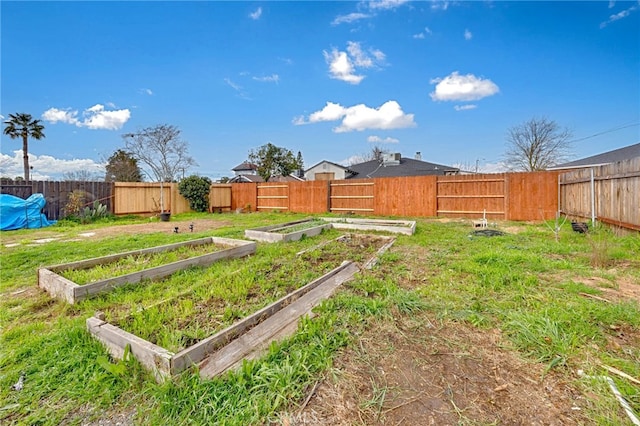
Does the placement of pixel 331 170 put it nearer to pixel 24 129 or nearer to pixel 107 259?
pixel 24 129

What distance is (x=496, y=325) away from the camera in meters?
2.19

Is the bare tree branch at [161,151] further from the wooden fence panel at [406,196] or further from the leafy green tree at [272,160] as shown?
the wooden fence panel at [406,196]

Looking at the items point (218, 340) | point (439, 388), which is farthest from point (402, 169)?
point (218, 340)

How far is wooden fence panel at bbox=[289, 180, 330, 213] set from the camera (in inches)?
481

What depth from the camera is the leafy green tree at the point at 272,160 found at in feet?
94.0

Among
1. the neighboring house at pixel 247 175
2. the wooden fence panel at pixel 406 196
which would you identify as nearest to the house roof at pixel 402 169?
the neighboring house at pixel 247 175

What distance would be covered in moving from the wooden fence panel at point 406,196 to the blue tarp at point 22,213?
11835 mm

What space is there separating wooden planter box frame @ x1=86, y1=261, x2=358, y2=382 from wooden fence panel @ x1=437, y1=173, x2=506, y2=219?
9255mm

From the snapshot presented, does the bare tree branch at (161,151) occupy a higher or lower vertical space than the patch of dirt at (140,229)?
higher

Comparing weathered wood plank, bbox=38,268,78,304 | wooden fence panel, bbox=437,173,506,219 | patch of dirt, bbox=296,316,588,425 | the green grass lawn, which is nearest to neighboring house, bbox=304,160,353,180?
wooden fence panel, bbox=437,173,506,219

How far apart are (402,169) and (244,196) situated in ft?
44.3

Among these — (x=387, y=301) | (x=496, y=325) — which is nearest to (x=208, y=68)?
(x=387, y=301)

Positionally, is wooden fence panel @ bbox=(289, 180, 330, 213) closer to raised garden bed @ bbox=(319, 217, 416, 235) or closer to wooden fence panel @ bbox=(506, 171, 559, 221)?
raised garden bed @ bbox=(319, 217, 416, 235)

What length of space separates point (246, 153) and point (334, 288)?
28.7 meters
